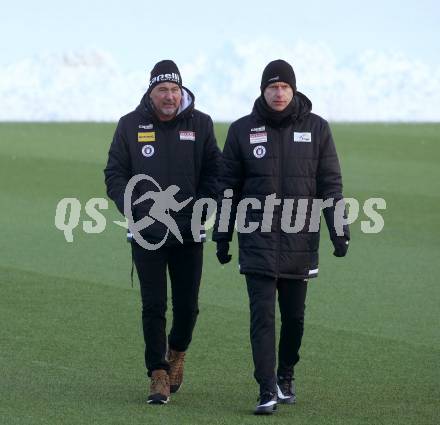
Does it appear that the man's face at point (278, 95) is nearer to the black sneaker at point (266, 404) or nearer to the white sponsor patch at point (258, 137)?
the white sponsor patch at point (258, 137)

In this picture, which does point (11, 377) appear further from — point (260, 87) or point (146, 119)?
point (260, 87)

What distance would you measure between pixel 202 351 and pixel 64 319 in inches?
66.6

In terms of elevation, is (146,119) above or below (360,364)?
above

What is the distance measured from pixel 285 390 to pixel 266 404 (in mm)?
443

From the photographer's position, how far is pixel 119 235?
17109mm

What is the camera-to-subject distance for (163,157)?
7535 mm

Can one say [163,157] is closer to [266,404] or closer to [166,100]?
[166,100]

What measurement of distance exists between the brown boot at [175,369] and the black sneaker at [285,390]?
661mm

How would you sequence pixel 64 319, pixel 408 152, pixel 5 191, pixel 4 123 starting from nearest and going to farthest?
pixel 64 319 → pixel 5 191 → pixel 408 152 → pixel 4 123

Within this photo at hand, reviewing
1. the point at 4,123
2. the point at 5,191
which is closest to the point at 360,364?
the point at 5,191

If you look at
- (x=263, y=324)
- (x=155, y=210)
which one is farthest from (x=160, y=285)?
(x=263, y=324)

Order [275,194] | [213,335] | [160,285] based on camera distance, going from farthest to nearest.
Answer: [213,335] < [160,285] < [275,194]

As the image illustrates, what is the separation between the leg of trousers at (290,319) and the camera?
7305 millimetres

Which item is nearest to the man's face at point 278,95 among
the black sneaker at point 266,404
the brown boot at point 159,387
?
the black sneaker at point 266,404
